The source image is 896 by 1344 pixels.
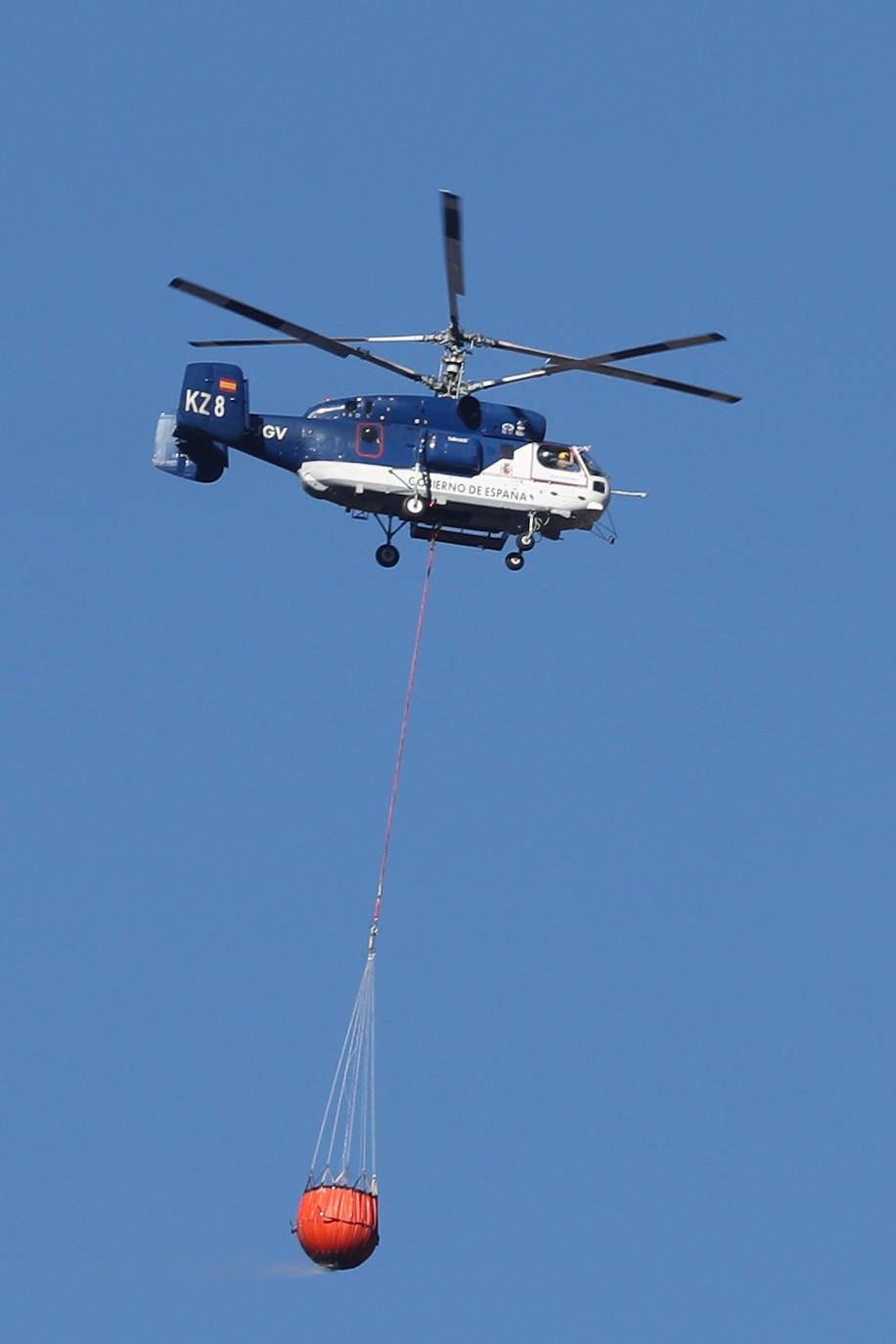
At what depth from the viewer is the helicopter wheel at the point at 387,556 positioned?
150 feet

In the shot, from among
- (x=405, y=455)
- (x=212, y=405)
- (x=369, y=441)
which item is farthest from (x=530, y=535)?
(x=212, y=405)

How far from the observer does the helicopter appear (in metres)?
45.2

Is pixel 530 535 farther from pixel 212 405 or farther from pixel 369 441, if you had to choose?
pixel 212 405

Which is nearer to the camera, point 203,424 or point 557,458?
point 203,424

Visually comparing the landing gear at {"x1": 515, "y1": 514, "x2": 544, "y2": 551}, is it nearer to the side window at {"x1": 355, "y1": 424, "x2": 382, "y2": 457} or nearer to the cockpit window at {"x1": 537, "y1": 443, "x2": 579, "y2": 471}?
the cockpit window at {"x1": 537, "y1": 443, "x2": 579, "y2": 471}

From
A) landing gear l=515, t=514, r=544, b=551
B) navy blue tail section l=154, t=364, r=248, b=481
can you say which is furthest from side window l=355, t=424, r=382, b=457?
landing gear l=515, t=514, r=544, b=551

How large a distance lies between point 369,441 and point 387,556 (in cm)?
179

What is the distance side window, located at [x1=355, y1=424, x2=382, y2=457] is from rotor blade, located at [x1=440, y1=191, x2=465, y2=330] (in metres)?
2.35

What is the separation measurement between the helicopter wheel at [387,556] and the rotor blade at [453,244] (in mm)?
3919

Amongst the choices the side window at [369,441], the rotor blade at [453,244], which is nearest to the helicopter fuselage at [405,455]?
the side window at [369,441]

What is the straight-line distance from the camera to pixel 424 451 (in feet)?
149

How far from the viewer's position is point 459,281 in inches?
1715

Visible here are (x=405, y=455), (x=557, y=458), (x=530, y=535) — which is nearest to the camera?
(x=405, y=455)

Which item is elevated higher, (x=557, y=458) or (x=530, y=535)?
(x=557, y=458)
